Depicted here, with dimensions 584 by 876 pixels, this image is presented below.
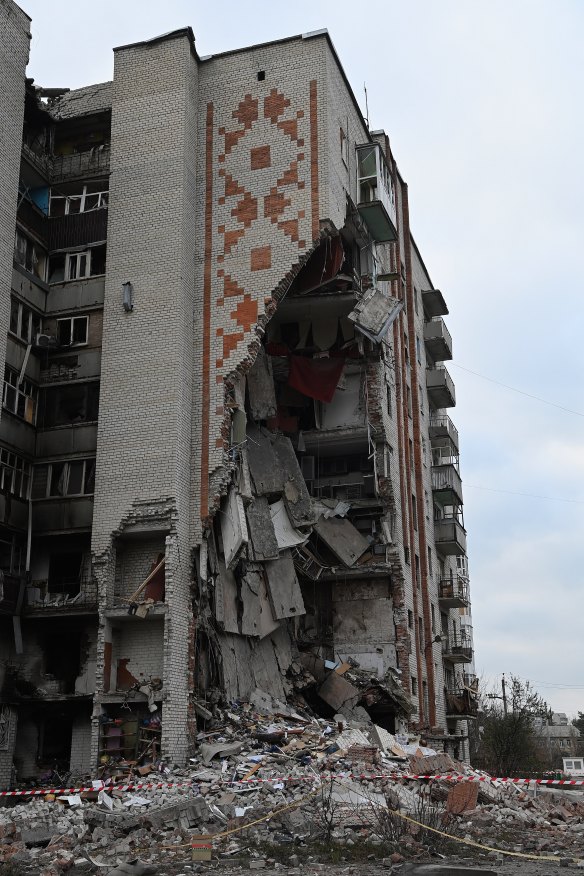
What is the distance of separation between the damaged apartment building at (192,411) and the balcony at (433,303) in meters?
9.57

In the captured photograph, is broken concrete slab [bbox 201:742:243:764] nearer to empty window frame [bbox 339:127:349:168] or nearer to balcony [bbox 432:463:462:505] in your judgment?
empty window frame [bbox 339:127:349:168]

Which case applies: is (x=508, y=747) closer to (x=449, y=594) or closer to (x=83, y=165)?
(x=449, y=594)

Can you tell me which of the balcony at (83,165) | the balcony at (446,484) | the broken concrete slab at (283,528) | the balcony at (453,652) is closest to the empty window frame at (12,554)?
the broken concrete slab at (283,528)

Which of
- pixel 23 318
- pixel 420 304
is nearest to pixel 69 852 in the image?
pixel 23 318

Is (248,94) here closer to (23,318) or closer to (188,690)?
(23,318)

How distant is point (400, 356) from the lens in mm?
32844

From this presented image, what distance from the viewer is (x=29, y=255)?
25.6 m

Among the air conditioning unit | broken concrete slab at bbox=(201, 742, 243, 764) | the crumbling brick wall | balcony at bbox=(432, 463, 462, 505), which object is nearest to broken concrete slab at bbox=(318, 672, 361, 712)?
broken concrete slab at bbox=(201, 742, 243, 764)

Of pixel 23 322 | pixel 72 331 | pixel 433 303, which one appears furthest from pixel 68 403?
pixel 433 303

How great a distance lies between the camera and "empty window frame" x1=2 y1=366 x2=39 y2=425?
23.8 meters

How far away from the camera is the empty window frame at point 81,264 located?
2561 cm

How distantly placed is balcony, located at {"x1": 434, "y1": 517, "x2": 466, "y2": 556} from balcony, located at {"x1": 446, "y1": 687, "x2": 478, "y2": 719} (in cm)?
517

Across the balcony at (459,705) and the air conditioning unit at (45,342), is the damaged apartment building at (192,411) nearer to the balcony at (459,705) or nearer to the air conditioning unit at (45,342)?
the air conditioning unit at (45,342)

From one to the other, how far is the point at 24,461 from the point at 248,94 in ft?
38.5
